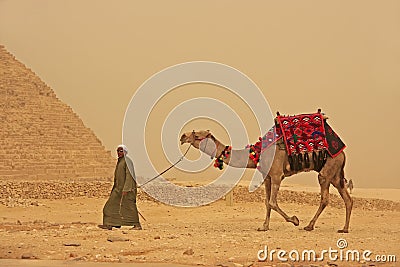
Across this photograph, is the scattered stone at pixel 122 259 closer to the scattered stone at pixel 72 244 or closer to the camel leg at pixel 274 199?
the scattered stone at pixel 72 244

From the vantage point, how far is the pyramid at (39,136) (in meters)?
34.7

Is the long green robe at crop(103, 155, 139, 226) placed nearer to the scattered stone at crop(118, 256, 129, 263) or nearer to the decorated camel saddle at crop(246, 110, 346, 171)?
the decorated camel saddle at crop(246, 110, 346, 171)

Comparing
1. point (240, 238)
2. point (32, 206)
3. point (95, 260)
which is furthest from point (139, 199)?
point (95, 260)

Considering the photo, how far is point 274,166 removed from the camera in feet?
37.6

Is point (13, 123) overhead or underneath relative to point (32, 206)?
overhead

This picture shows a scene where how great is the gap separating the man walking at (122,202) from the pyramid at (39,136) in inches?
883

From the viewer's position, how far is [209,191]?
2344cm

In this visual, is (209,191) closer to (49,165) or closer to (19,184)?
(19,184)

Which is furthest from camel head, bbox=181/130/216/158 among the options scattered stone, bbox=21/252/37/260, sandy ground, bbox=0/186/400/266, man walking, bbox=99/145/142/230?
scattered stone, bbox=21/252/37/260

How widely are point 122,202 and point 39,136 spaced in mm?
A: 27093

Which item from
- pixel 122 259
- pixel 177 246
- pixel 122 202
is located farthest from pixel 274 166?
pixel 122 259

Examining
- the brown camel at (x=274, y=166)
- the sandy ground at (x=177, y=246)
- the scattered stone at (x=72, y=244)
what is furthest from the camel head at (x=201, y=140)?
the scattered stone at (x=72, y=244)

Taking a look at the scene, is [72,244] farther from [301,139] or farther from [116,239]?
[301,139]

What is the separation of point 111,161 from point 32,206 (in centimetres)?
1874
